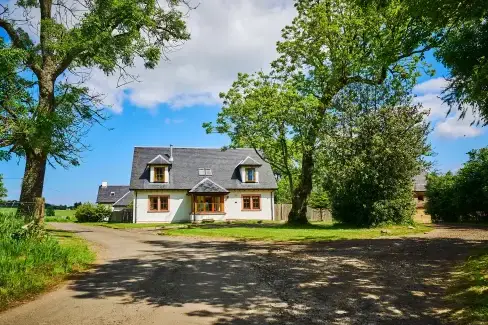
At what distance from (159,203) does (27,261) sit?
30.0 metres

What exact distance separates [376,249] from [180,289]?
8.12 meters

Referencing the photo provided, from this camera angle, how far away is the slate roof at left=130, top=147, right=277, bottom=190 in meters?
39.2

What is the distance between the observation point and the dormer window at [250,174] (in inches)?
1614

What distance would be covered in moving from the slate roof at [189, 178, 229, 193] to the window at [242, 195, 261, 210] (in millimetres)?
2805

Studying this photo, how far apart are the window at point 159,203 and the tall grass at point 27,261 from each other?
2626cm

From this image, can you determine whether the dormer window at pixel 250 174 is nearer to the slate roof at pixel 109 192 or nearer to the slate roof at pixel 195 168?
the slate roof at pixel 195 168

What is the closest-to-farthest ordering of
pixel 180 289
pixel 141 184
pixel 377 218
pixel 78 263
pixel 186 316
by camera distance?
1. pixel 186 316
2. pixel 180 289
3. pixel 78 263
4. pixel 377 218
5. pixel 141 184

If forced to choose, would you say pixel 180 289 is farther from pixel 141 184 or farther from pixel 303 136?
pixel 141 184

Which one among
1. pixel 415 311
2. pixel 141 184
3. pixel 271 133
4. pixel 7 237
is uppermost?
pixel 271 133

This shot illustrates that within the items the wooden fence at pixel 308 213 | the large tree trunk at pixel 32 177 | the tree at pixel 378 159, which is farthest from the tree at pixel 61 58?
the wooden fence at pixel 308 213

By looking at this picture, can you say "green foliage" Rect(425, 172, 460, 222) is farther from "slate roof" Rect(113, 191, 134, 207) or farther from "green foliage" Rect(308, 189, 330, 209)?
"slate roof" Rect(113, 191, 134, 207)

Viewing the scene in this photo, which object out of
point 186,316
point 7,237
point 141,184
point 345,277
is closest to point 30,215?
point 7,237

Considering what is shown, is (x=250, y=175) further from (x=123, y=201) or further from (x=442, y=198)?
(x=123, y=201)

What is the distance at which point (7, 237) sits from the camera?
9992 millimetres
